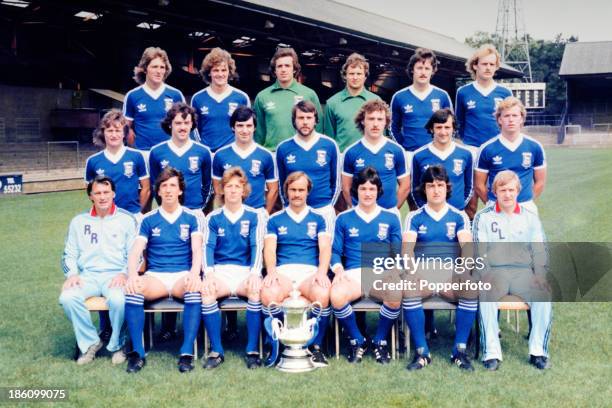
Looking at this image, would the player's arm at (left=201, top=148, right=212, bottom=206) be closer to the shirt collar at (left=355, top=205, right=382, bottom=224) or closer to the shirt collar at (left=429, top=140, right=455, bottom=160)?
the shirt collar at (left=355, top=205, right=382, bottom=224)

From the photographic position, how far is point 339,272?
4.68m

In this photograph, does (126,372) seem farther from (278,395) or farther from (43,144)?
(43,144)

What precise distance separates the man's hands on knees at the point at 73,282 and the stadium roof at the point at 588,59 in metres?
42.9

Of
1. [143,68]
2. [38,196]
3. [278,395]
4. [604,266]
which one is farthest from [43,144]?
[278,395]

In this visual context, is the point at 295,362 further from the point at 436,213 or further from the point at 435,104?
the point at 435,104

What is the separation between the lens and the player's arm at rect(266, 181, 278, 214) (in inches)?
217

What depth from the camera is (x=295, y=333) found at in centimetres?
442

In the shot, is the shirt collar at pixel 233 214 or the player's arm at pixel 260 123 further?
the player's arm at pixel 260 123

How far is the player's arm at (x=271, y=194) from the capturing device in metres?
5.50

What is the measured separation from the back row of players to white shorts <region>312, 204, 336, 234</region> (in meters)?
0.01

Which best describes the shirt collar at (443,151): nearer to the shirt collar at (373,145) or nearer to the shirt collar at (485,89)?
the shirt collar at (373,145)

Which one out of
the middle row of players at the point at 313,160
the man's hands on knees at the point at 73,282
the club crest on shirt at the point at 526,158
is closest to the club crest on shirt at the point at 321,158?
the middle row of players at the point at 313,160

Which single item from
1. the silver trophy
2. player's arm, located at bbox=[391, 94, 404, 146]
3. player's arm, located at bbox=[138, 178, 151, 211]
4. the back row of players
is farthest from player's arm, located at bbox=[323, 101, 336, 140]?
the silver trophy

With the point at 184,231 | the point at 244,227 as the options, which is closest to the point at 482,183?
the point at 244,227
